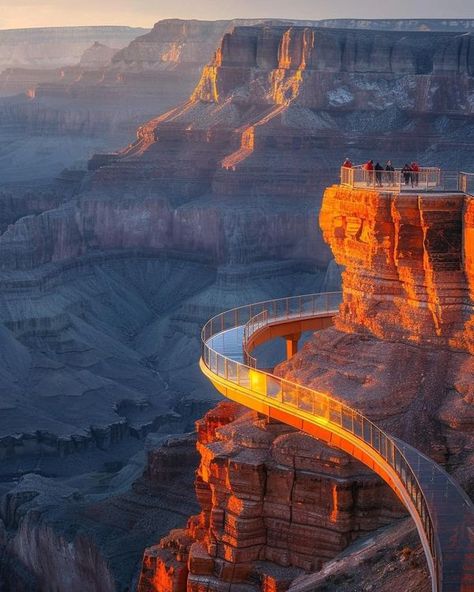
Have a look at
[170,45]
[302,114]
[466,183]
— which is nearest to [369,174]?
[466,183]

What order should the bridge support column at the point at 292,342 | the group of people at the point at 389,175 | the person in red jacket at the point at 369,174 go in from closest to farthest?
1. the group of people at the point at 389,175
2. the person in red jacket at the point at 369,174
3. the bridge support column at the point at 292,342

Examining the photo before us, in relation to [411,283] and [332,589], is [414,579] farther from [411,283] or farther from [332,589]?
[411,283]

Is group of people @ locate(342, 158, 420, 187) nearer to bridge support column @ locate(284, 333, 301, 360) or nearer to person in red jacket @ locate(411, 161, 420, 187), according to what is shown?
person in red jacket @ locate(411, 161, 420, 187)

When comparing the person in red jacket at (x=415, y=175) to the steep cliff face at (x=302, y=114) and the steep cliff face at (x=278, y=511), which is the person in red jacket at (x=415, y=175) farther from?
the steep cliff face at (x=302, y=114)

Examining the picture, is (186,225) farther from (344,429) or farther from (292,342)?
(344,429)

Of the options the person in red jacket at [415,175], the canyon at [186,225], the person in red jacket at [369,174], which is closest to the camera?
the person in red jacket at [415,175]

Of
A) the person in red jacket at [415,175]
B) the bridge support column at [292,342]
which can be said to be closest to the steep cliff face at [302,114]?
the bridge support column at [292,342]
